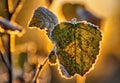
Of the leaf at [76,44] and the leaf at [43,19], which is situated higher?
the leaf at [43,19]

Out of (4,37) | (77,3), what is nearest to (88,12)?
(77,3)

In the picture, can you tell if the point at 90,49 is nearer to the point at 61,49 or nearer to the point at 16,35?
the point at 61,49

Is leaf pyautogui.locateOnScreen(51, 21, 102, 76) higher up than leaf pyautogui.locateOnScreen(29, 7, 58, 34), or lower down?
lower down
